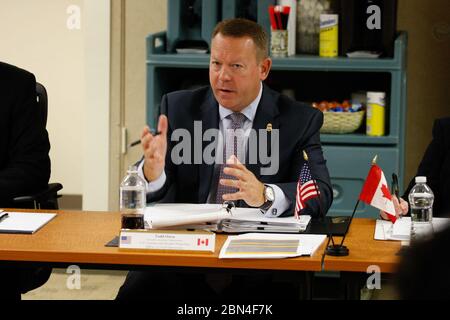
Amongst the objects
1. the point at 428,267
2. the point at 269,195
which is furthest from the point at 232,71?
the point at 428,267

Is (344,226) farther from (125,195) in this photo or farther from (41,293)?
(41,293)

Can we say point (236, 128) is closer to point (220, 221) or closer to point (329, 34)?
point (220, 221)

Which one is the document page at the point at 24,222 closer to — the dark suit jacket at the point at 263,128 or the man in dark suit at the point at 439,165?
the dark suit jacket at the point at 263,128

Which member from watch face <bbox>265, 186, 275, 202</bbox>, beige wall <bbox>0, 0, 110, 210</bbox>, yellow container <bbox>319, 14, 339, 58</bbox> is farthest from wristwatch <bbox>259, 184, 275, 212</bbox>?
beige wall <bbox>0, 0, 110, 210</bbox>

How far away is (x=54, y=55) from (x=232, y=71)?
300 centimetres

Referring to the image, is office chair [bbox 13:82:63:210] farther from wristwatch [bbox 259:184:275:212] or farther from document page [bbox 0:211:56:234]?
wristwatch [bbox 259:184:275:212]

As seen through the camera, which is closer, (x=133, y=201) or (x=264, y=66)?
(x=133, y=201)

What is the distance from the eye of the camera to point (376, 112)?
12.9ft

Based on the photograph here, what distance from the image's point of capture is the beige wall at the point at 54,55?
18.2 ft

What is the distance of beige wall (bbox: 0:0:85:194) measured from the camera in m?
5.55

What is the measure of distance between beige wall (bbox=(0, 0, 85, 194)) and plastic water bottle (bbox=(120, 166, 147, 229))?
125 inches

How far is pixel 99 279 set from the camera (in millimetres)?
4496

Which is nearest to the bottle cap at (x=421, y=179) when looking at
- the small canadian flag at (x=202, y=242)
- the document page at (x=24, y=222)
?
the small canadian flag at (x=202, y=242)

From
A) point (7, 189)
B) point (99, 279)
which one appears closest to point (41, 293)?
point (99, 279)
